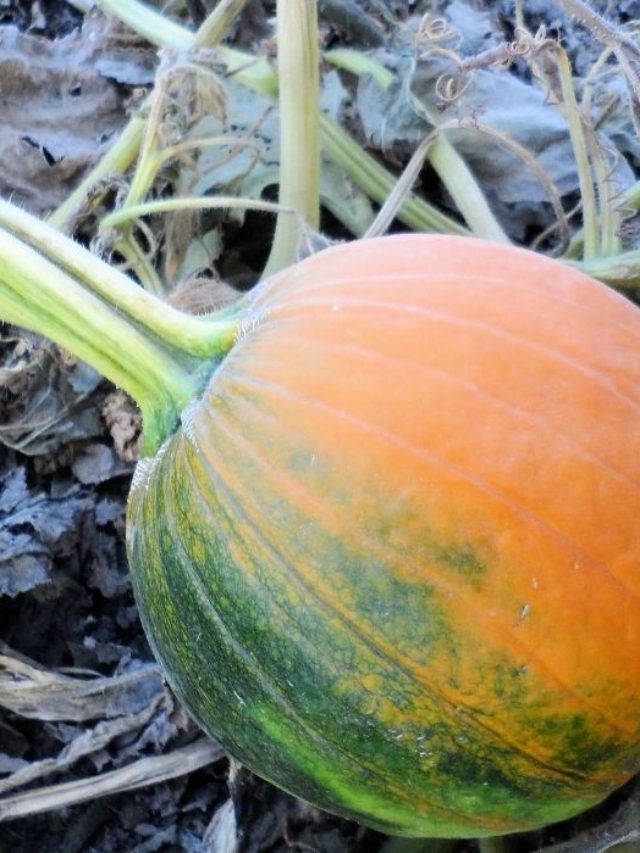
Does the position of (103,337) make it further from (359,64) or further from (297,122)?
(359,64)

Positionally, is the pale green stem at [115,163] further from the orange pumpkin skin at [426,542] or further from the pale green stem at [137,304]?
the orange pumpkin skin at [426,542]

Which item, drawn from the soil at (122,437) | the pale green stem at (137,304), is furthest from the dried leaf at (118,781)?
the pale green stem at (137,304)

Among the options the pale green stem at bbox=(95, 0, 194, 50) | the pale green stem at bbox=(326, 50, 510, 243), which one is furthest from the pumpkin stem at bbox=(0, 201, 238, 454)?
the pale green stem at bbox=(95, 0, 194, 50)

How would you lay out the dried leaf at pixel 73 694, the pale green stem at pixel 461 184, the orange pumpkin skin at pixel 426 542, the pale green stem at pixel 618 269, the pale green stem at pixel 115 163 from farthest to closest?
the pale green stem at pixel 115 163 → the pale green stem at pixel 461 184 → the dried leaf at pixel 73 694 → the pale green stem at pixel 618 269 → the orange pumpkin skin at pixel 426 542

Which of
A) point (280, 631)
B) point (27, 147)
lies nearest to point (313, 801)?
point (280, 631)

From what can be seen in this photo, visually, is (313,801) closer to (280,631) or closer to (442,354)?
(280,631)

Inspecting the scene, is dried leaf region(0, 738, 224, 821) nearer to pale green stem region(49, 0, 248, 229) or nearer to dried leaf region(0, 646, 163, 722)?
dried leaf region(0, 646, 163, 722)
